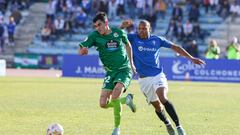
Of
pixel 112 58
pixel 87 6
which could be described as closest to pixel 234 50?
pixel 87 6

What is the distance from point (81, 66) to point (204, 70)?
244 inches

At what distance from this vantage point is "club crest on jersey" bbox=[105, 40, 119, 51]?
13.3m

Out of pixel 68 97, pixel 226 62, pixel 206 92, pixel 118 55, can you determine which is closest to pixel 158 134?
pixel 118 55

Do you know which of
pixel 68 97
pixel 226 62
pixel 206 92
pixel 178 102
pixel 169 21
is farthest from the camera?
pixel 169 21

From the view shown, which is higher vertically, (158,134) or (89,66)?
(158,134)

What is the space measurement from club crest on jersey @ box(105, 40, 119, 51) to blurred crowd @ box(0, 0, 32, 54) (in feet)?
109

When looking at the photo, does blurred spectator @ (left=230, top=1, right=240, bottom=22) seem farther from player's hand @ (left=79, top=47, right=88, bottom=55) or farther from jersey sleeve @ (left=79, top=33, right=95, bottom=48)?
player's hand @ (left=79, top=47, right=88, bottom=55)

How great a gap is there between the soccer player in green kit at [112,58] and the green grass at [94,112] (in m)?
0.68

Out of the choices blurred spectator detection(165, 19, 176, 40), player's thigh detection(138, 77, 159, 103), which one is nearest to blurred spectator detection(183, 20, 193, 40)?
blurred spectator detection(165, 19, 176, 40)

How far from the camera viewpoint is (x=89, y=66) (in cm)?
3547

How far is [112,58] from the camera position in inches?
527

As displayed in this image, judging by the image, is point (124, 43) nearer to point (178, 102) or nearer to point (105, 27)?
point (105, 27)

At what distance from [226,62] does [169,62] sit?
8.97ft

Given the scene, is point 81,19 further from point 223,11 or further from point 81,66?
point 81,66
